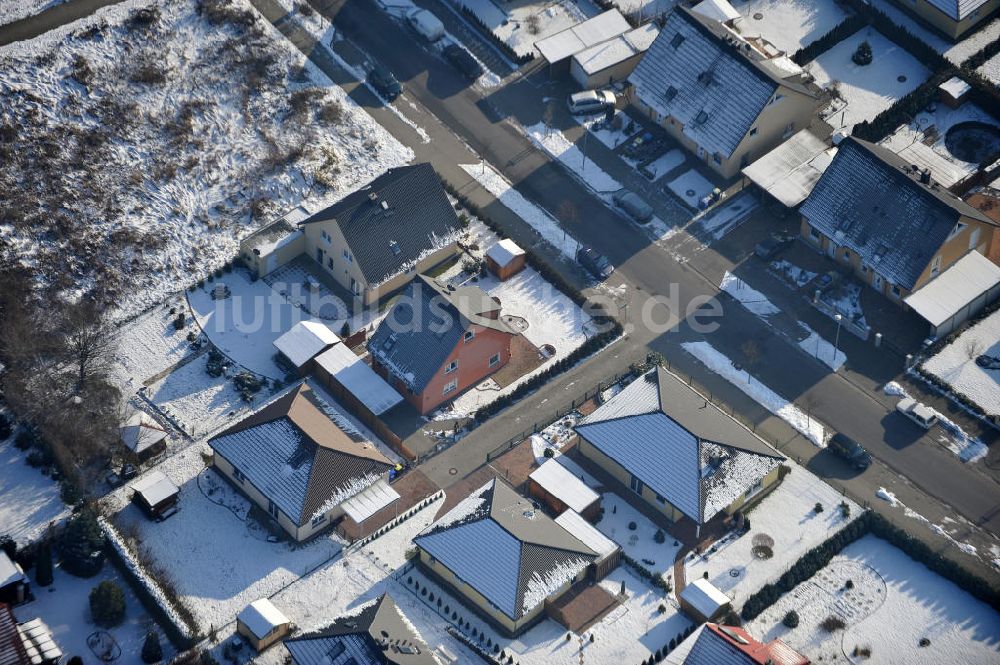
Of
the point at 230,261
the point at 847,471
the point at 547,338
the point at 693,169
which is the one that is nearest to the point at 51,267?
the point at 230,261

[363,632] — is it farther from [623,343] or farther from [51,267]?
[51,267]

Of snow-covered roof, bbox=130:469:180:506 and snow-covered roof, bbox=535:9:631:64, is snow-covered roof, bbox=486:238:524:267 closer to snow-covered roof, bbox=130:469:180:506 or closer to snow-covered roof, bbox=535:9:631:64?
snow-covered roof, bbox=535:9:631:64

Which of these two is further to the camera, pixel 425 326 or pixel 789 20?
pixel 789 20

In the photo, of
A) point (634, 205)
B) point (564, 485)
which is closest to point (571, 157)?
point (634, 205)

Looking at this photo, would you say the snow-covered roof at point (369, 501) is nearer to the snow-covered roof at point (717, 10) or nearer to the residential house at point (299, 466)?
the residential house at point (299, 466)

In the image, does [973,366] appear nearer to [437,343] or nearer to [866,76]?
[866,76]

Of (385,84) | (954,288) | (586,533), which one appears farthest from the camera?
(385,84)

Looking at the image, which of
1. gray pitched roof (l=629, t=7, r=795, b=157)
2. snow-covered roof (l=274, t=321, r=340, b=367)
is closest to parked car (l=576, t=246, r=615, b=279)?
gray pitched roof (l=629, t=7, r=795, b=157)
